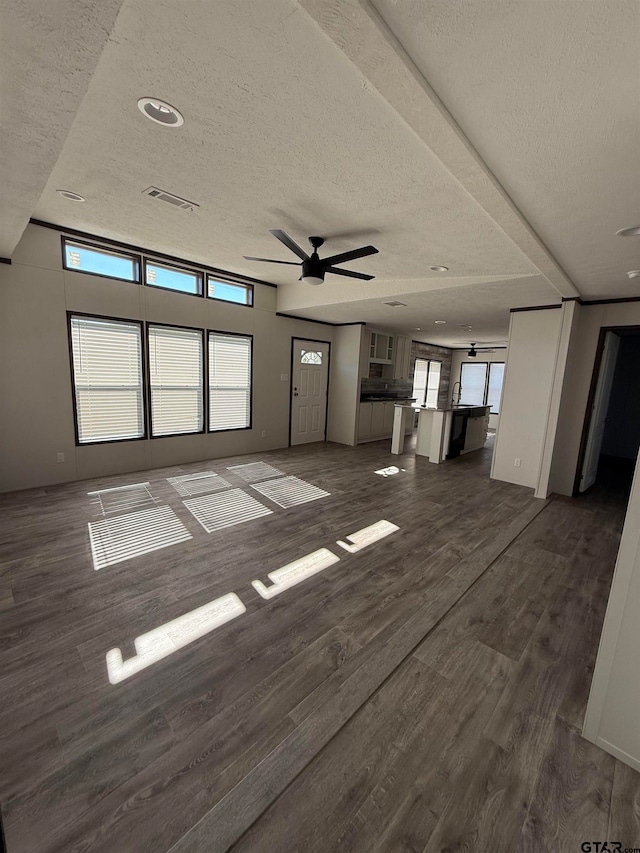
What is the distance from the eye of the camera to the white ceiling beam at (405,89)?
3.52 feet

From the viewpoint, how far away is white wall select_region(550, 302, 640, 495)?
442 centimetres

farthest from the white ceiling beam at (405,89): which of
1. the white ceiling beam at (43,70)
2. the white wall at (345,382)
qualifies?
the white wall at (345,382)

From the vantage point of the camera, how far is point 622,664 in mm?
1440

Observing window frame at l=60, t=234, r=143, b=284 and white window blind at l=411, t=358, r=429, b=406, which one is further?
white window blind at l=411, t=358, r=429, b=406

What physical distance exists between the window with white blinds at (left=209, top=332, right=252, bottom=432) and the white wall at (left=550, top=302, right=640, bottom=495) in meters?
4.75

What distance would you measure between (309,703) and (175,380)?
14.9ft

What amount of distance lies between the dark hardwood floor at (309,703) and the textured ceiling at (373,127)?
2652 millimetres

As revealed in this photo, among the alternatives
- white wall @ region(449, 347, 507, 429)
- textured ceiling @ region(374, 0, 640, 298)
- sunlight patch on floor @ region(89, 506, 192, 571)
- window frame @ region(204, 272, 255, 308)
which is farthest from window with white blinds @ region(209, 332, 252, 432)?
white wall @ region(449, 347, 507, 429)

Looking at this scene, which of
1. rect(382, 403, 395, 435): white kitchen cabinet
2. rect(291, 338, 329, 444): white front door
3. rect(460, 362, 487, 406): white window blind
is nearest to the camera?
rect(291, 338, 329, 444): white front door

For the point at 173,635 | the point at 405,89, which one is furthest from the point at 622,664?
the point at 405,89

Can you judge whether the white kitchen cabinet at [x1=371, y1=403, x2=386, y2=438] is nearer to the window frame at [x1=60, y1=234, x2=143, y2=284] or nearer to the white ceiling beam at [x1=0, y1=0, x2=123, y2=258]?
the window frame at [x1=60, y1=234, x2=143, y2=284]

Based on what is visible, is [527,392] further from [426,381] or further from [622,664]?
[426,381]

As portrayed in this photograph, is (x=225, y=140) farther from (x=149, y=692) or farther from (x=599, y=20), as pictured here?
(x=149, y=692)

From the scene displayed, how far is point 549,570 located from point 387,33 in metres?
3.50
